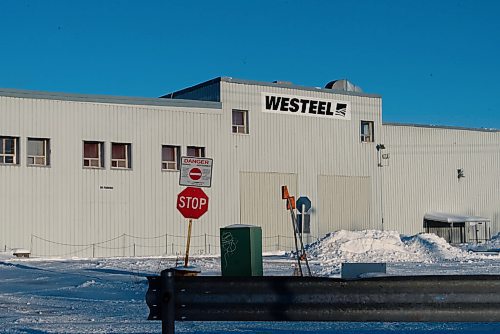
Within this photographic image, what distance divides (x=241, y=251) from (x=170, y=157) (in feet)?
83.8

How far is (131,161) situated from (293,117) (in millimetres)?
10178

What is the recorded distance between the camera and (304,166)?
1857 inches

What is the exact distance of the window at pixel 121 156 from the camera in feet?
134

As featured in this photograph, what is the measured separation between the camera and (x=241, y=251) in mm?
17562

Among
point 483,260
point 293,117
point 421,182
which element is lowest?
point 483,260

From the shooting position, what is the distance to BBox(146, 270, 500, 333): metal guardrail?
793 centimetres

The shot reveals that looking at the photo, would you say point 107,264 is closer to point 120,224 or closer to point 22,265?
point 22,265

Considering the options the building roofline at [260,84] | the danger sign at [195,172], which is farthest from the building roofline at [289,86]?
the danger sign at [195,172]

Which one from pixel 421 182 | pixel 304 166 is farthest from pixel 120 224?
pixel 421 182

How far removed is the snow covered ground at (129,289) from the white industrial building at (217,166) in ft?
14.2

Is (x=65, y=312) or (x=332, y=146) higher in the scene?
(x=332, y=146)

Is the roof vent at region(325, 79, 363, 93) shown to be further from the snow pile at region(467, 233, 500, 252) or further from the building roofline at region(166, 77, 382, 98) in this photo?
the snow pile at region(467, 233, 500, 252)

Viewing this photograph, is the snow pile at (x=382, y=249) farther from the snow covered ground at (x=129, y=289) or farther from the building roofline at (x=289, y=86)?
the building roofline at (x=289, y=86)

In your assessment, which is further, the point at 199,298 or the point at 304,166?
the point at 304,166
